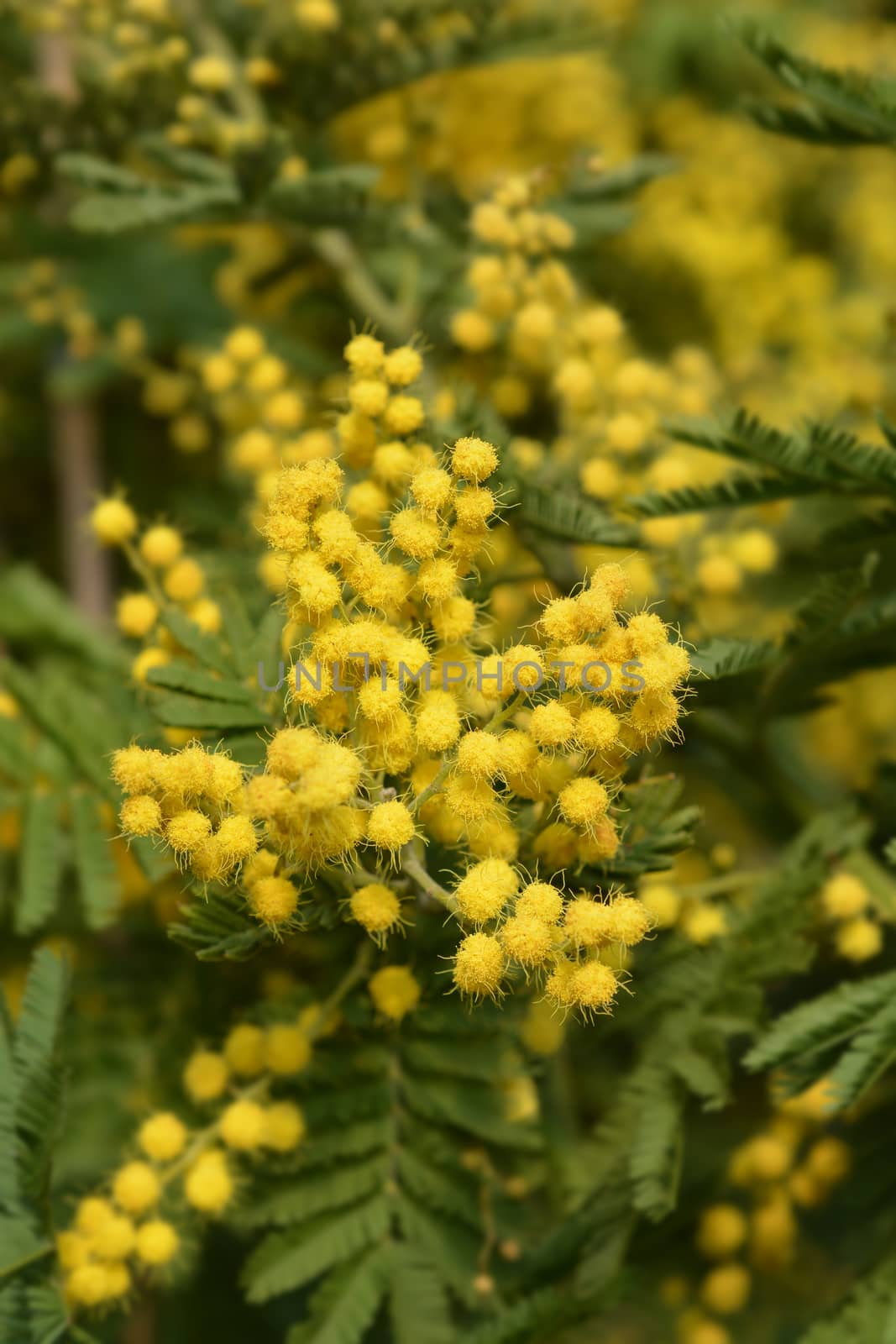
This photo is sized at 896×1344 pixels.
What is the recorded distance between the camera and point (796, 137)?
1413mm

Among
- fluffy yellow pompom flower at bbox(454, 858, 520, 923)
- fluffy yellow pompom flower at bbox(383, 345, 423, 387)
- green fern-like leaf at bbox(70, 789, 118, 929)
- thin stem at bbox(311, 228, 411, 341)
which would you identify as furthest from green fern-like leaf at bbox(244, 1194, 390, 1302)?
thin stem at bbox(311, 228, 411, 341)

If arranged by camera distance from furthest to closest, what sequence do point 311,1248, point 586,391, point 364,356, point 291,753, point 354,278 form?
point 354,278
point 586,391
point 311,1248
point 364,356
point 291,753

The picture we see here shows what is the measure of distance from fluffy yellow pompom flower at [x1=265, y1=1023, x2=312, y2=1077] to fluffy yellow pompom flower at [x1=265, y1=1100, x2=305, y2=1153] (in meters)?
0.04

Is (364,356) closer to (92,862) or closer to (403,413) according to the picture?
(403,413)

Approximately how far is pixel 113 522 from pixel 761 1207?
3.76ft

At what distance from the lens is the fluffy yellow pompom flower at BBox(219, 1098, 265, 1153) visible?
4.00 ft

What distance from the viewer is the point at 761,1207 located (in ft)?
5.11

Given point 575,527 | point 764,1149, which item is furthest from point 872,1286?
point 575,527

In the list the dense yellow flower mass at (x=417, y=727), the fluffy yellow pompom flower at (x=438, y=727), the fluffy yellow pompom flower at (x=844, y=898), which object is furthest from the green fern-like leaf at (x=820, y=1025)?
the fluffy yellow pompom flower at (x=438, y=727)

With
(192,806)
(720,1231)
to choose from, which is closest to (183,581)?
(192,806)

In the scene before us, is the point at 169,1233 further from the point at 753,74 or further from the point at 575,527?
the point at 753,74

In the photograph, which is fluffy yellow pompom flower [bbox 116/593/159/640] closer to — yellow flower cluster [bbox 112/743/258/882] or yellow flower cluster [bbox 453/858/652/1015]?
yellow flower cluster [bbox 112/743/258/882]

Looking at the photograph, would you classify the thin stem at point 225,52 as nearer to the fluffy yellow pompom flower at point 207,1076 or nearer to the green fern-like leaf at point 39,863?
the green fern-like leaf at point 39,863

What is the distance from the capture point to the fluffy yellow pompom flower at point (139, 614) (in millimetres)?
1343
